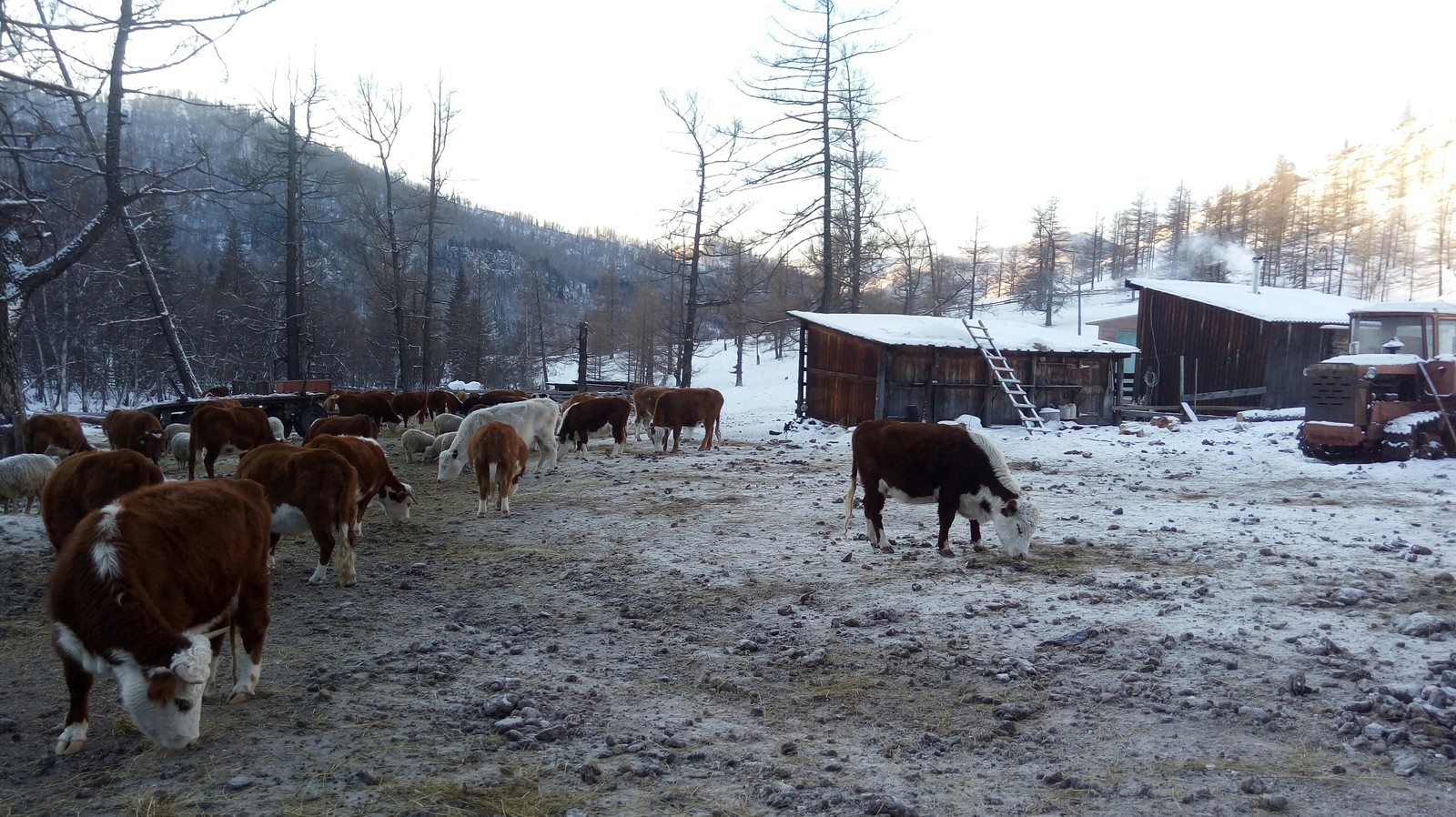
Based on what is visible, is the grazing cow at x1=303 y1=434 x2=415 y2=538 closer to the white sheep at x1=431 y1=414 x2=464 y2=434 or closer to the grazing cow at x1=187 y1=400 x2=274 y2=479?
the grazing cow at x1=187 y1=400 x2=274 y2=479

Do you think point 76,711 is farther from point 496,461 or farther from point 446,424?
point 446,424

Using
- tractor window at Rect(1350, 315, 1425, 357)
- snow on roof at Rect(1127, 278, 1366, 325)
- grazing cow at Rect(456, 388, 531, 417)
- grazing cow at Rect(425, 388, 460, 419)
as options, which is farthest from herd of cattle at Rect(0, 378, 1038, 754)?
snow on roof at Rect(1127, 278, 1366, 325)

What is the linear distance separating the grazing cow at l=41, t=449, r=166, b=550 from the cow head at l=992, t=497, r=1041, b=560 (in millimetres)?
7794

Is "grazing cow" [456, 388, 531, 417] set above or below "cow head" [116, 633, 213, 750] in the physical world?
above

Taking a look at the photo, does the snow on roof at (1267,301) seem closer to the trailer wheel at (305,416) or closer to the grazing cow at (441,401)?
the grazing cow at (441,401)

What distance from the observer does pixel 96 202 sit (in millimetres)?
37250

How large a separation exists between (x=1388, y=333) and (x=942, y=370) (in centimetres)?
1007

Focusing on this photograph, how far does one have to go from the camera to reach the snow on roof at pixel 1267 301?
1138 inches

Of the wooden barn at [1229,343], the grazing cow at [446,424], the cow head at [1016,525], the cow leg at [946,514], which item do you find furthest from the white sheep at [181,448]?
the wooden barn at [1229,343]


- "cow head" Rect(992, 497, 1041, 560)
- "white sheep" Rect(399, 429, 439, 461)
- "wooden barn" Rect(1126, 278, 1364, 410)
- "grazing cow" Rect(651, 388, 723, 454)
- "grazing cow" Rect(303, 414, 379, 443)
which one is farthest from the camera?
"wooden barn" Rect(1126, 278, 1364, 410)

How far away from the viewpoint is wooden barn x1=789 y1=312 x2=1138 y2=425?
23.2 m

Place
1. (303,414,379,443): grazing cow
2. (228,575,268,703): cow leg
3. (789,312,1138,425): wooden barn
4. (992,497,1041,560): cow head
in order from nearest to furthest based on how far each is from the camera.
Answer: (228,575,268,703): cow leg, (992,497,1041,560): cow head, (303,414,379,443): grazing cow, (789,312,1138,425): wooden barn

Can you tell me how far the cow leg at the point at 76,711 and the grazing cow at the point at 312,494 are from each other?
2906 mm

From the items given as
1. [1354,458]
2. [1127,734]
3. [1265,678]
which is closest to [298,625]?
[1127,734]
